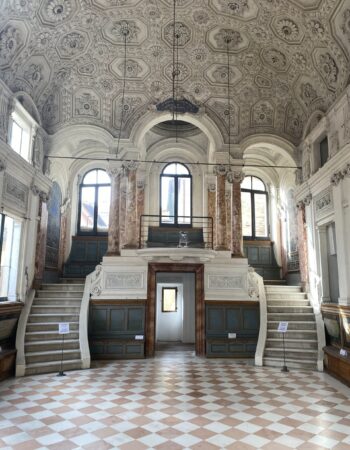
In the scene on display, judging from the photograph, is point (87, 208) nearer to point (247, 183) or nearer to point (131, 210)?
point (131, 210)

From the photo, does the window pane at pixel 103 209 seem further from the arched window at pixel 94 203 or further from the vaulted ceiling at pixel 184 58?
the vaulted ceiling at pixel 184 58

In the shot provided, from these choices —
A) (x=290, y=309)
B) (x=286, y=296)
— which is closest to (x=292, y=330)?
(x=290, y=309)

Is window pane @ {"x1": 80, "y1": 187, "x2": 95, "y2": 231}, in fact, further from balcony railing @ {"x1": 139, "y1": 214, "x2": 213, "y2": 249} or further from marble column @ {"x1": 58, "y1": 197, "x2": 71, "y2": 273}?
balcony railing @ {"x1": 139, "y1": 214, "x2": 213, "y2": 249}

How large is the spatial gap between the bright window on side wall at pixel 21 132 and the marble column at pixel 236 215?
6072 mm

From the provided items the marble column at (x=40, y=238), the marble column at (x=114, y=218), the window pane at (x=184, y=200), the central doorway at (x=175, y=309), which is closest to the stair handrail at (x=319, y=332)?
the central doorway at (x=175, y=309)

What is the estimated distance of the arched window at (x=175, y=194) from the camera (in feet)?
48.9

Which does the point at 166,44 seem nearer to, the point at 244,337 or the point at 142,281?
the point at 142,281

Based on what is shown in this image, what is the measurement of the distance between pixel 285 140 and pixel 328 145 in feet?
7.60

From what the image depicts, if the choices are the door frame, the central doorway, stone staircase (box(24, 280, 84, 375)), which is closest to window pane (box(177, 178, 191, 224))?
the central doorway

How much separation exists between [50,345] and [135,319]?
2479 millimetres

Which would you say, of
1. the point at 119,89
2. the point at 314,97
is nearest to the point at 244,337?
the point at 314,97

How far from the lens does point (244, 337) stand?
1098 centimetres

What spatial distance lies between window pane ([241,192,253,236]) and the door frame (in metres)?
4.77

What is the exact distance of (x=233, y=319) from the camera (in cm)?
1105
